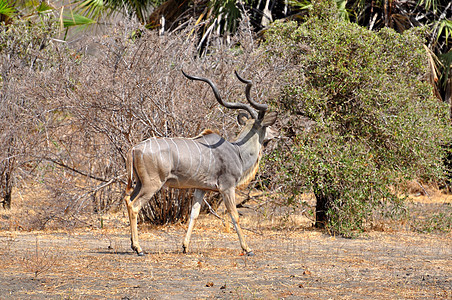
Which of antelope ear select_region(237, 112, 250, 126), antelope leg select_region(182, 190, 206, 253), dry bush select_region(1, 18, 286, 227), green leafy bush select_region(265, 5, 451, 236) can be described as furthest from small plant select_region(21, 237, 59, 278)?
green leafy bush select_region(265, 5, 451, 236)

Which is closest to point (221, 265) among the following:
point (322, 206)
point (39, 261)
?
point (39, 261)

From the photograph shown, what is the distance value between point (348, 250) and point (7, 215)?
566 cm

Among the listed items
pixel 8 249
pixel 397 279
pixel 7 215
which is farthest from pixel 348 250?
pixel 7 215

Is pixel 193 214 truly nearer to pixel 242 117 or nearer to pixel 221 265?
pixel 221 265

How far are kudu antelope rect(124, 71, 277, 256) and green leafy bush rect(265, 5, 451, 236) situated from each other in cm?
128

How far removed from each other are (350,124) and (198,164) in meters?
3.36

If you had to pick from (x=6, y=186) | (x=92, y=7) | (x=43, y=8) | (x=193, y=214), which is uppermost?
(x=92, y=7)

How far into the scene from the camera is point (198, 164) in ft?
22.9

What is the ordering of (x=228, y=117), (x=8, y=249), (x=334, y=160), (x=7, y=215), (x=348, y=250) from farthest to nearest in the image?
1. (x=7, y=215)
2. (x=228, y=117)
3. (x=334, y=160)
4. (x=348, y=250)
5. (x=8, y=249)

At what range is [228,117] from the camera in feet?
30.6

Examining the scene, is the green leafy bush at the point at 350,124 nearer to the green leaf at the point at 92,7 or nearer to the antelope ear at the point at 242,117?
the antelope ear at the point at 242,117

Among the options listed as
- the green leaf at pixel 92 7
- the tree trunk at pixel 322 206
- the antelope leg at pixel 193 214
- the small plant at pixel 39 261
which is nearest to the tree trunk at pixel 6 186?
the small plant at pixel 39 261

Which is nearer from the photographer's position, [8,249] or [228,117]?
[8,249]

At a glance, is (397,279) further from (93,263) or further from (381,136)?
(381,136)
